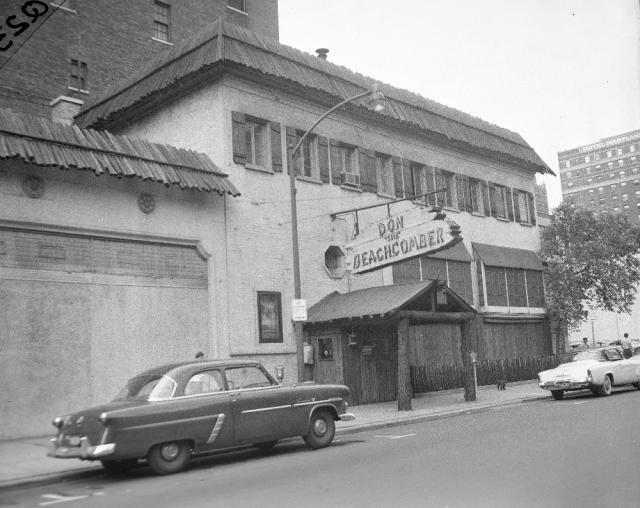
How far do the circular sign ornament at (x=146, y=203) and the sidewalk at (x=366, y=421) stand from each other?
5.58 m

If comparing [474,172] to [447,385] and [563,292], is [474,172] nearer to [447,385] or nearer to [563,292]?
[563,292]

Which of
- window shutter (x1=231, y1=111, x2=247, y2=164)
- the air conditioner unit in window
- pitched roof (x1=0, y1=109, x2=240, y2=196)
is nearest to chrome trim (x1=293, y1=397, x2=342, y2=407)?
pitched roof (x1=0, y1=109, x2=240, y2=196)

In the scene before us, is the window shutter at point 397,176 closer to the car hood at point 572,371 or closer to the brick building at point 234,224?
the brick building at point 234,224

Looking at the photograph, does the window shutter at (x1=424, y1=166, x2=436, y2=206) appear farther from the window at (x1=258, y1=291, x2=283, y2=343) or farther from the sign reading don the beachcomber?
the window at (x1=258, y1=291, x2=283, y2=343)

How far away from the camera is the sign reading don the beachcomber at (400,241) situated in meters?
16.6

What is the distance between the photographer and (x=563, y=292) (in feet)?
91.4

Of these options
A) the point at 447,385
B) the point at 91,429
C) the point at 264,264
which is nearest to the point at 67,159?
the point at 264,264

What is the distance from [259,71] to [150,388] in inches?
436

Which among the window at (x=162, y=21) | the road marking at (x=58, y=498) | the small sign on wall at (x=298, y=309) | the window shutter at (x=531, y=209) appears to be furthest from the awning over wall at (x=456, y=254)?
the road marking at (x=58, y=498)

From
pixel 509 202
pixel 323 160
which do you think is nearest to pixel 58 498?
pixel 323 160

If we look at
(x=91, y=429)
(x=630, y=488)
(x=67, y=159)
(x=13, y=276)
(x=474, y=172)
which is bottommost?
(x=630, y=488)

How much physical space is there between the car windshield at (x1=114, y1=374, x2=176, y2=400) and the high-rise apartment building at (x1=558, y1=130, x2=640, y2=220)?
63.4 metres

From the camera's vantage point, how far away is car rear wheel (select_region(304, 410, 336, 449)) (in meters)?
11.3

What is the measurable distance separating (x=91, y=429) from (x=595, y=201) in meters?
83.9
